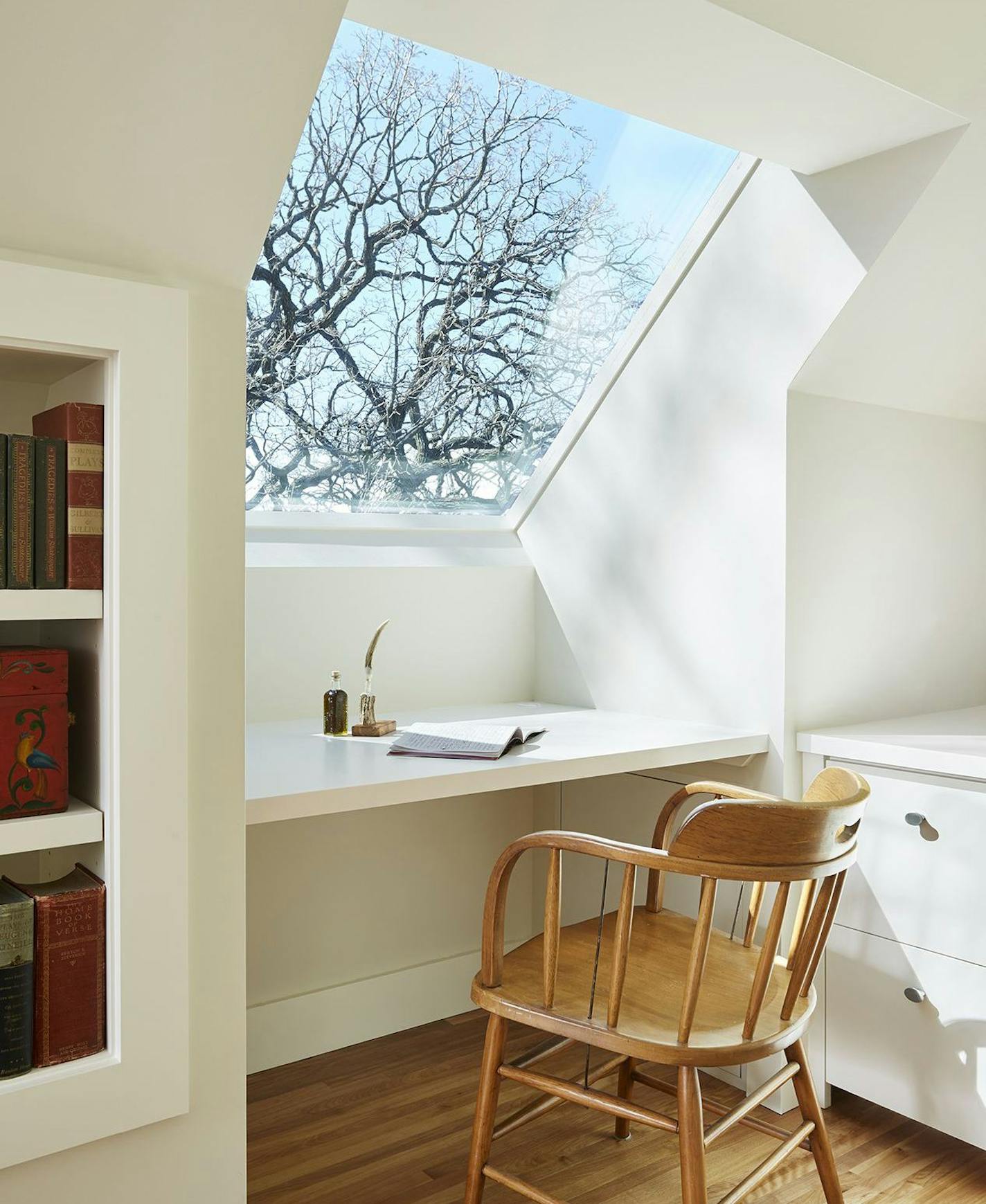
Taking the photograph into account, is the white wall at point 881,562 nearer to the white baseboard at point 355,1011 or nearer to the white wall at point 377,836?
the white wall at point 377,836

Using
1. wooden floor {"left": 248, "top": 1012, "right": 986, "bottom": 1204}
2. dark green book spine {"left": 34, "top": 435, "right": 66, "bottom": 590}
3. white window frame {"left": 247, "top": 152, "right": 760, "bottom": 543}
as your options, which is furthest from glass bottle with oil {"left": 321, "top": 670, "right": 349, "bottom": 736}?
dark green book spine {"left": 34, "top": 435, "right": 66, "bottom": 590}

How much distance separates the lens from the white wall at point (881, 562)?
223cm

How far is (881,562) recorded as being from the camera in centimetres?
240

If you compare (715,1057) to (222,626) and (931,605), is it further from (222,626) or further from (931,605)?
(931,605)

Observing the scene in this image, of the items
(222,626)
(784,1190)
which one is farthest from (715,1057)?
(222,626)

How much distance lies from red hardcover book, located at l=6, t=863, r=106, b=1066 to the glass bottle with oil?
2.72ft

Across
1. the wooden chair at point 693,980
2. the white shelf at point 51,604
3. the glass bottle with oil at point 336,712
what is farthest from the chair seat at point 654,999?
the white shelf at point 51,604

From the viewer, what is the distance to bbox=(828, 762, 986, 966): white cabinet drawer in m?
1.91

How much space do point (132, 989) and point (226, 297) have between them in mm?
986

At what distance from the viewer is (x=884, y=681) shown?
2434mm

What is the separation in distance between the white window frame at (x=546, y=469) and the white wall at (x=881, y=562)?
0.46 metres

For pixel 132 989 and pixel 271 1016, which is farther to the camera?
pixel 271 1016

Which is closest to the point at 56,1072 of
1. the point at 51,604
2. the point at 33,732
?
the point at 33,732

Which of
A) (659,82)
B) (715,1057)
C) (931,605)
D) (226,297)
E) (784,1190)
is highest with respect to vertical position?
(659,82)
